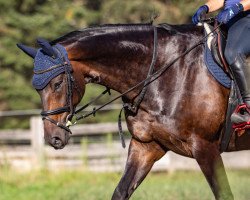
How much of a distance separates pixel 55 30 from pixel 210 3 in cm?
1357

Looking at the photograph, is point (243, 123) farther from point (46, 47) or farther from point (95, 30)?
point (46, 47)

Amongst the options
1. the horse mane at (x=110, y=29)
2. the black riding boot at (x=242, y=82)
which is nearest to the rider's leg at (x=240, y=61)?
the black riding boot at (x=242, y=82)

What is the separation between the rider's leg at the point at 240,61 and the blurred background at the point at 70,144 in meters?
0.83

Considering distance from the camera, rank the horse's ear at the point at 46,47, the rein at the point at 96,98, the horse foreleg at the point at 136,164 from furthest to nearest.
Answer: the horse foreleg at the point at 136,164
the rein at the point at 96,98
the horse's ear at the point at 46,47

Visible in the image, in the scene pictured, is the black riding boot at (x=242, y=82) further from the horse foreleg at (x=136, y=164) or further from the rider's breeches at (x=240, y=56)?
the horse foreleg at (x=136, y=164)

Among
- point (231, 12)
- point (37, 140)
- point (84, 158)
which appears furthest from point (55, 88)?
point (37, 140)

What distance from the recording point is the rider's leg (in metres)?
6.20

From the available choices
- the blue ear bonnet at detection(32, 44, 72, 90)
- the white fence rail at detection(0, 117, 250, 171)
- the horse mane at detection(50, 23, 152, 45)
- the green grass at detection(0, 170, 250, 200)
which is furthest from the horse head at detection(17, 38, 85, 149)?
the white fence rail at detection(0, 117, 250, 171)

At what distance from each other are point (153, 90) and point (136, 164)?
78 cm

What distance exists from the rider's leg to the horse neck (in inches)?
30.0

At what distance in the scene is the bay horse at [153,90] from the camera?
616 cm

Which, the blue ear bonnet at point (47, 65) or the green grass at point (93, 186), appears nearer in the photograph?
the blue ear bonnet at point (47, 65)

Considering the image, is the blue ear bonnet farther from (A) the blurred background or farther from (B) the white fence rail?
(B) the white fence rail

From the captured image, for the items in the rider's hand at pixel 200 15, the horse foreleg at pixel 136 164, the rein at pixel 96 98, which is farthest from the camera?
the rider's hand at pixel 200 15
